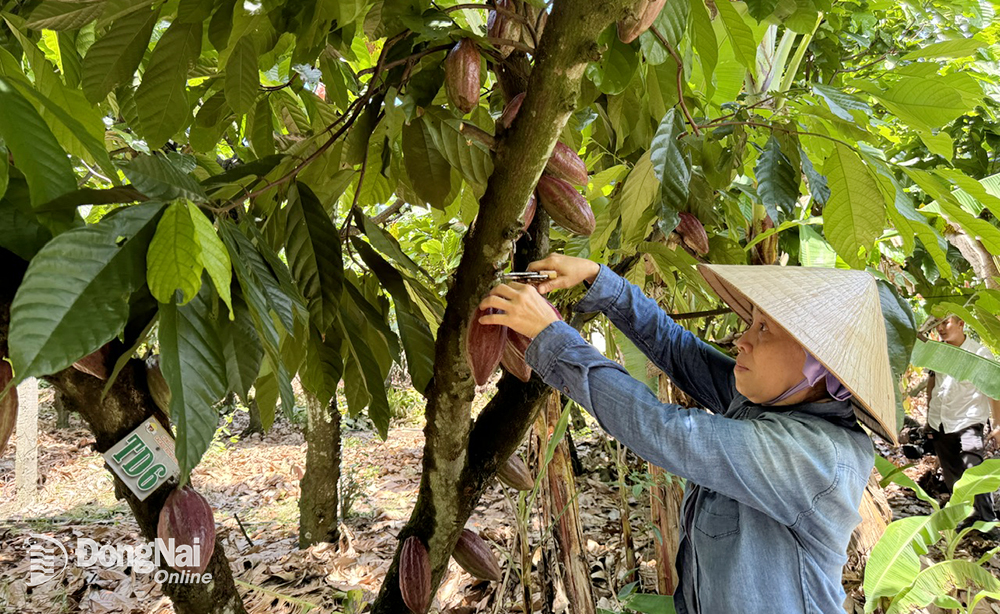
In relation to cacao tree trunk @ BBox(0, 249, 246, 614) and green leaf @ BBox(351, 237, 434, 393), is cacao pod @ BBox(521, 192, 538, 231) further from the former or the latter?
cacao tree trunk @ BBox(0, 249, 246, 614)

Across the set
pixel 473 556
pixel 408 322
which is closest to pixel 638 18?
pixel 408 322

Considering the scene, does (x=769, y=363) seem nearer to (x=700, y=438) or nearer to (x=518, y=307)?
(x=700, y=438)

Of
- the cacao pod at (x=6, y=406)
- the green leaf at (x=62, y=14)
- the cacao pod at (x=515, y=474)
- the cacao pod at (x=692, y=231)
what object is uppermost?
the green leaf at (x=62, y=14)

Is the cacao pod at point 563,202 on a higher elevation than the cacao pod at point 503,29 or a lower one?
lower

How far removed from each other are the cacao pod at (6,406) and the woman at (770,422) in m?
0.50

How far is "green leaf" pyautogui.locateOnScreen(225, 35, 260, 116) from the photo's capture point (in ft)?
2.96

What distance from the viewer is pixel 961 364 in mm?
1544

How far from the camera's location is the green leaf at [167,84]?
799 mm

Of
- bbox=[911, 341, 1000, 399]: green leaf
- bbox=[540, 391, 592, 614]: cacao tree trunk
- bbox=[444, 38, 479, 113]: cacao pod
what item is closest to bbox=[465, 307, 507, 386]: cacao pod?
bbox=[444, 38, 479, 113]: cacao pod

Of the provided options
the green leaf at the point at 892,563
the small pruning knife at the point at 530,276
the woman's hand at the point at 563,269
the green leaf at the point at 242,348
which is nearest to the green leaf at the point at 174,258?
the green leaf at the point at 242,348

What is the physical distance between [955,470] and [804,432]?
3.88 metres

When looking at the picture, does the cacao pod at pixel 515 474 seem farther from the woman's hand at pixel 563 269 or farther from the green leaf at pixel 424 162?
the green leaf at pixel 424 162

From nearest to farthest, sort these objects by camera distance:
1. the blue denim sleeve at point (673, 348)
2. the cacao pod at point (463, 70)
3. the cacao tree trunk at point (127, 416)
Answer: the cacao pod at point (463, 70) → the cacao tree trunk at point (127, 416) → the blue denim sleeve at point (673, 348)

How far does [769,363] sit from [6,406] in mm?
984
